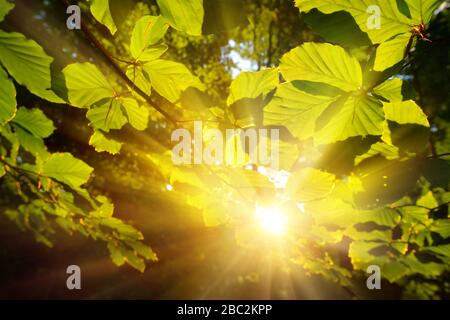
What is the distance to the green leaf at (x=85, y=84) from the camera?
0.65m

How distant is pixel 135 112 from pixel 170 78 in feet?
0.62

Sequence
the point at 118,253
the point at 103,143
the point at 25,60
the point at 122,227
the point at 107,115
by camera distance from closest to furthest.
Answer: the point at 25,60 → the point at 107,115 → the point at 103,143 → the point at 122,227 → the point at 118,253

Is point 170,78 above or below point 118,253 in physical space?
above

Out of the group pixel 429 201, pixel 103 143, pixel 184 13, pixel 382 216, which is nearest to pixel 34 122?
pixel 103 143

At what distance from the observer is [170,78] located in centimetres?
66

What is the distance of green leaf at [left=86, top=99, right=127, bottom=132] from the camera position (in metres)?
0.76

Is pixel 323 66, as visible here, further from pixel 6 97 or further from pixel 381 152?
pixel 6 97

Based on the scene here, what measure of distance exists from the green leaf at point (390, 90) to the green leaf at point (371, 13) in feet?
0.36

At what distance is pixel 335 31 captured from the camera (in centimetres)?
50

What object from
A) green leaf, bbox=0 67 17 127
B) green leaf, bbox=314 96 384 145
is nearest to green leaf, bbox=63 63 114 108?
green leaf, bbox=0 67 17 127

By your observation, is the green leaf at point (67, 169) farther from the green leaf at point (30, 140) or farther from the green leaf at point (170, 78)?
the green leaf at point (170, 78)

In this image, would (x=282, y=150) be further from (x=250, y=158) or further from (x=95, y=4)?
(x=95, y=4)

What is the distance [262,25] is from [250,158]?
8.80 ft
